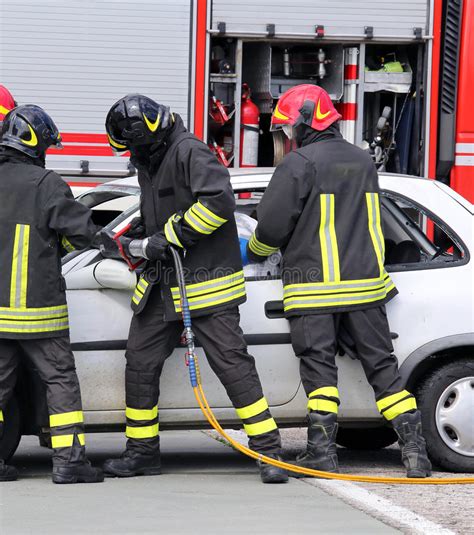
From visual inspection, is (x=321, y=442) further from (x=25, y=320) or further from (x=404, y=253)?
(x=25, y=320)

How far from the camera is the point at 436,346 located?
627 centimetres

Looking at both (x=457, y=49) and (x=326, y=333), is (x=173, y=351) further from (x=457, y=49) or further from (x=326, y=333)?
(x=457, y=49)

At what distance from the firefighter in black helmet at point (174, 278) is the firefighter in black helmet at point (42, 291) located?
31cm

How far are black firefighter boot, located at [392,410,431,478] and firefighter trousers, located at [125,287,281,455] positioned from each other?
61 centimetres

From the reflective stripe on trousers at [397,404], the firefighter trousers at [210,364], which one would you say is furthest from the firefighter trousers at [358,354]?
the firefighter trousers at [210,364]

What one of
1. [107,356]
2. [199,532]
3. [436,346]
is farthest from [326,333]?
[199,532]

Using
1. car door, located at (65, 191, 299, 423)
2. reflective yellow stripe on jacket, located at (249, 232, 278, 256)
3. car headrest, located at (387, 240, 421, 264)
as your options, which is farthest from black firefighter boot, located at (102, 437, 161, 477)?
car headrest, located at (387, 240, 421, 264)

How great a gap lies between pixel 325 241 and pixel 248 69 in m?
4.68

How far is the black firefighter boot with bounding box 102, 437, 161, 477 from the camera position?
6.15 meters

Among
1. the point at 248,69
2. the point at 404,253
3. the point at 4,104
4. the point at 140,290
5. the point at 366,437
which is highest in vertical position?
the point at 248,69

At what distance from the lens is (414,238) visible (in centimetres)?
653

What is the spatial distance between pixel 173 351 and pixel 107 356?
32 centimetres

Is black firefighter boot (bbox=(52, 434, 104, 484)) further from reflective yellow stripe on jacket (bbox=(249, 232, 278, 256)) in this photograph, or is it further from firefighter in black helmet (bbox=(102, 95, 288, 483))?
reflective yellow stripe on jacket (bbox=(249, 232, 278, 256))

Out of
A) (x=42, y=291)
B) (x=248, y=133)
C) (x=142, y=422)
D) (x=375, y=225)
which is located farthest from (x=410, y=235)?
(x=248, y=133)
